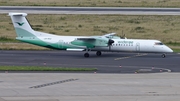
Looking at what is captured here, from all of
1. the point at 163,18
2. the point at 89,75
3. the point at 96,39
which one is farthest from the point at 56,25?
the point at 89,75

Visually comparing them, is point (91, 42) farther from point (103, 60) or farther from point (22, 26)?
point (22, 26)

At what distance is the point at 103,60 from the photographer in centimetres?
4359

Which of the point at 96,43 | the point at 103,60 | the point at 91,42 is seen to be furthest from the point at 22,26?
the point at 103,60

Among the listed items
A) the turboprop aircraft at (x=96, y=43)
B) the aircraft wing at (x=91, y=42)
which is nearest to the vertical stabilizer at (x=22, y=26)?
the turboprop aircraft at (x=96, y=43)

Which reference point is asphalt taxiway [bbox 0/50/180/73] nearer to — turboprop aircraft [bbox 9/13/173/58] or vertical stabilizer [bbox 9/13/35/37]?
turboprop aircraft [bbox 9/13/173/58]

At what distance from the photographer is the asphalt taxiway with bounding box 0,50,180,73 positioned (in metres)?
38.5

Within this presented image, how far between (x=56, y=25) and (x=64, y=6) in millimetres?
20136

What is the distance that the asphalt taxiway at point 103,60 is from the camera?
3853cm

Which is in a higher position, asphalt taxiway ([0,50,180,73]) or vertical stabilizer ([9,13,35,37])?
vertical stabilizer ([9,13,35,37])

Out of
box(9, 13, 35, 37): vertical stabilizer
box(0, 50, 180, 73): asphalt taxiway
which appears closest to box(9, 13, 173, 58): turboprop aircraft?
box(9, 13, 35, 37): vertical stabilizer

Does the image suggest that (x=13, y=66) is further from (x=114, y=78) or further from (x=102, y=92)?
(x=102, y=92)

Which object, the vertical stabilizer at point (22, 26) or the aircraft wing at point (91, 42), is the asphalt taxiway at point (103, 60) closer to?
the aircraft wing at point (91, 42)

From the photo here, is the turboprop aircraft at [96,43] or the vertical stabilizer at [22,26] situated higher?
the vertical stabilizer at [22,26]

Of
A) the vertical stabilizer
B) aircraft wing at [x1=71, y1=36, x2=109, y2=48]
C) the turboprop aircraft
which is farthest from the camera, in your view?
the vertical stabilizer
